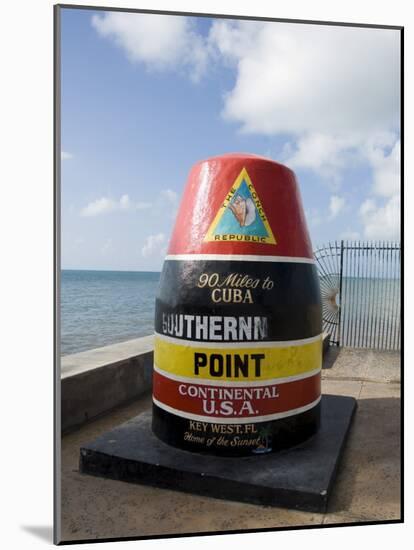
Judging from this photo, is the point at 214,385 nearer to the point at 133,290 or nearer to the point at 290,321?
the point at 290,321

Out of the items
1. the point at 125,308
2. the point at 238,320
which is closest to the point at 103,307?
the point at 125,308

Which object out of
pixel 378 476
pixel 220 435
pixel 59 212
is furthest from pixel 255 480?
pixel 59 212

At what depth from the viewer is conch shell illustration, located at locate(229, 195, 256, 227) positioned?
16.0 ft

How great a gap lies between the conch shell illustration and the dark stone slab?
7.43ft

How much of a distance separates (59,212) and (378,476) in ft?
12.9

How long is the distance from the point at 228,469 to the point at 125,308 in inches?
123

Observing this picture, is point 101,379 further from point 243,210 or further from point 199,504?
point 243,210

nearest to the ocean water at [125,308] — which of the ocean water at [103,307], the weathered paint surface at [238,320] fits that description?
the ocean water at [103,307]

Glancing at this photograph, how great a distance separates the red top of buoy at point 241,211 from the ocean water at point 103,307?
2.83 ft

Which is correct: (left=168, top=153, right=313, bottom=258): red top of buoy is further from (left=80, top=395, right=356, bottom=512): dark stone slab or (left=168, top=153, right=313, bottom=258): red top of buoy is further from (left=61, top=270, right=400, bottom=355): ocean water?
(left=80, top=395, right=356, bottom=512): dark stone slab

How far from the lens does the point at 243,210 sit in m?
4.89

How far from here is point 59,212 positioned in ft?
13.2

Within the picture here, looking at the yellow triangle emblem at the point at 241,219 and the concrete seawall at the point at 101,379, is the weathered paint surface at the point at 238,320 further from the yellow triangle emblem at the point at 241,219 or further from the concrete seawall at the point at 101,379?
the concrete seawall at the point at 101,379

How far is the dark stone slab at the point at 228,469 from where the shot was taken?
4.23 m
